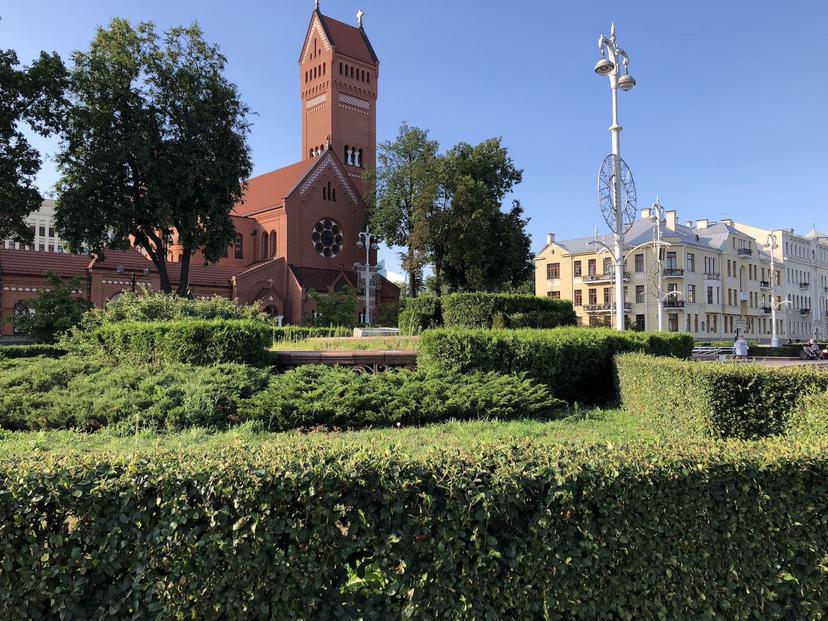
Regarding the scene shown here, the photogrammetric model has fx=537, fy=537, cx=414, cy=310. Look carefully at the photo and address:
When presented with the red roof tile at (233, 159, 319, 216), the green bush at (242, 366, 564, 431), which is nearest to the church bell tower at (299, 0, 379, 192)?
the red roof tile at (233, 159, 319, 216)

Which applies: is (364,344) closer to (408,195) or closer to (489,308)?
(489,308)

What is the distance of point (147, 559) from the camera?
2.91 metres

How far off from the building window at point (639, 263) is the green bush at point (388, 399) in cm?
4705

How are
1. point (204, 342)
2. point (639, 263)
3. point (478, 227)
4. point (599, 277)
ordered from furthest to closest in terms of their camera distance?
point (599, 277)
point (639, 263)
point (478, 227)
point (204, 342)

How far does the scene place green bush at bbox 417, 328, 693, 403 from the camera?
901 centimetres

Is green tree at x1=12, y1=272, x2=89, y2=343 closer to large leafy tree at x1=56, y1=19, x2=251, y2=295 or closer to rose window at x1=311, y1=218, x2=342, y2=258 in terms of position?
large leafy tree at x1=56, y1=19, x2=251, y2=295

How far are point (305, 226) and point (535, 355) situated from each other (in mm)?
38780

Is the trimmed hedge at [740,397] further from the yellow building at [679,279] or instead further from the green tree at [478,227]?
the yellow building at [679,279]

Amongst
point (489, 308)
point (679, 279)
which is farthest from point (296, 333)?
point (679, 279)

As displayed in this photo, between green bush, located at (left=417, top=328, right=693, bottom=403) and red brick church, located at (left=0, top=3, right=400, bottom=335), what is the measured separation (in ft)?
90.1

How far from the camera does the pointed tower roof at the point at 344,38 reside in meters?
52.9

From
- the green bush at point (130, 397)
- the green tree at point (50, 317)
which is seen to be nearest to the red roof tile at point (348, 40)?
the green tree at point (50, 317)

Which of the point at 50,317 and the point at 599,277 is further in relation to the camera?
the point at 599,277

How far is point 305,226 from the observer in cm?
4528
